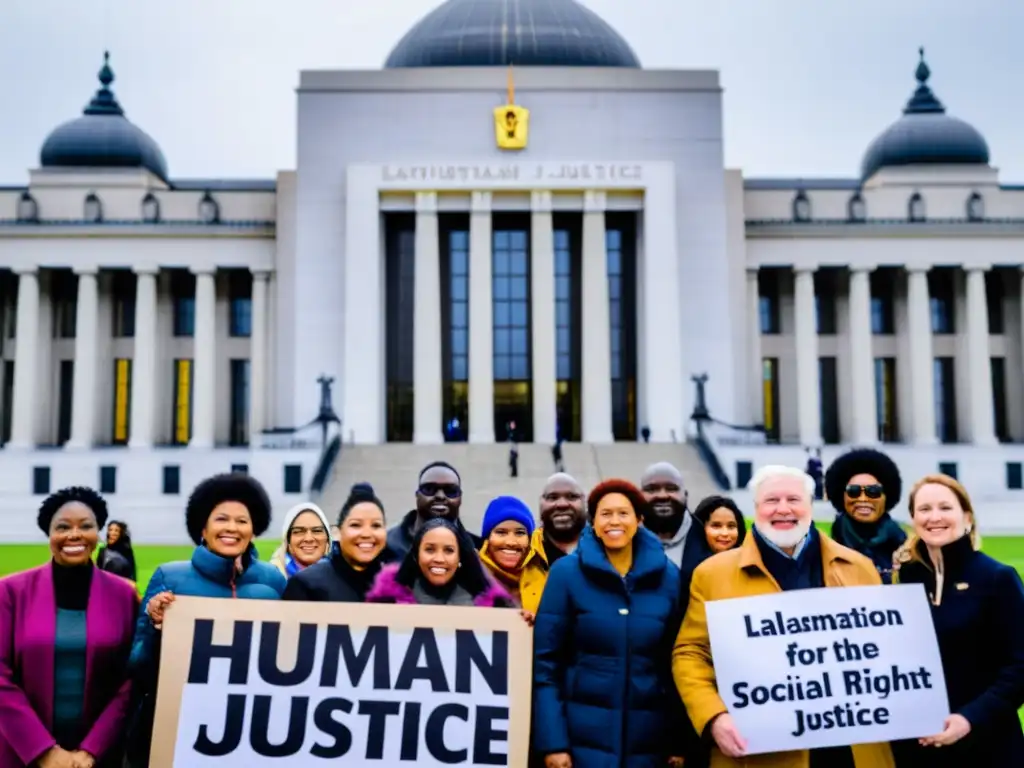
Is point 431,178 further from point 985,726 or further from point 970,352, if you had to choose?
point 985,726

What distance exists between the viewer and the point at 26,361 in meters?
44.6

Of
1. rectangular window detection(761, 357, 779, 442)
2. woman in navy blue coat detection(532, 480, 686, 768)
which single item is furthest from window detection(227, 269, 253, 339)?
woman in navy blue coat detection(532, 480, 686, 768)

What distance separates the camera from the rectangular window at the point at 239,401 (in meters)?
47.4

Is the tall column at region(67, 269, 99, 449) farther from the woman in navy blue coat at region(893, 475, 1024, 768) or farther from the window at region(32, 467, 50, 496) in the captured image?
the woman in navy blue coat at region(893, 475, 1024, 768)

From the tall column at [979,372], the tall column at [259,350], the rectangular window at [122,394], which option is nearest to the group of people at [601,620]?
the tall column at [259,350]

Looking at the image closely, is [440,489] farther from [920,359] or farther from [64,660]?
[920,359]

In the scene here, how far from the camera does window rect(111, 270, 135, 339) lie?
4766cm

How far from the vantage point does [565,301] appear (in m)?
43.4

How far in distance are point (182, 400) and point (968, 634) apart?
45734 mm

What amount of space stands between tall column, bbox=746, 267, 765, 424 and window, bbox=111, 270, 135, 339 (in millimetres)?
29191

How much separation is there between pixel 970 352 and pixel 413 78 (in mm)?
27882

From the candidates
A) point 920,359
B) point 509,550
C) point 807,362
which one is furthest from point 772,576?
point 920,359

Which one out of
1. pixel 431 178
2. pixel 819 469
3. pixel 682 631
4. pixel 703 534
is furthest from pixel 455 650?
pixel 431 178

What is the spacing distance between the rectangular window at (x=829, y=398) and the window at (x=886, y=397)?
1.89 m
